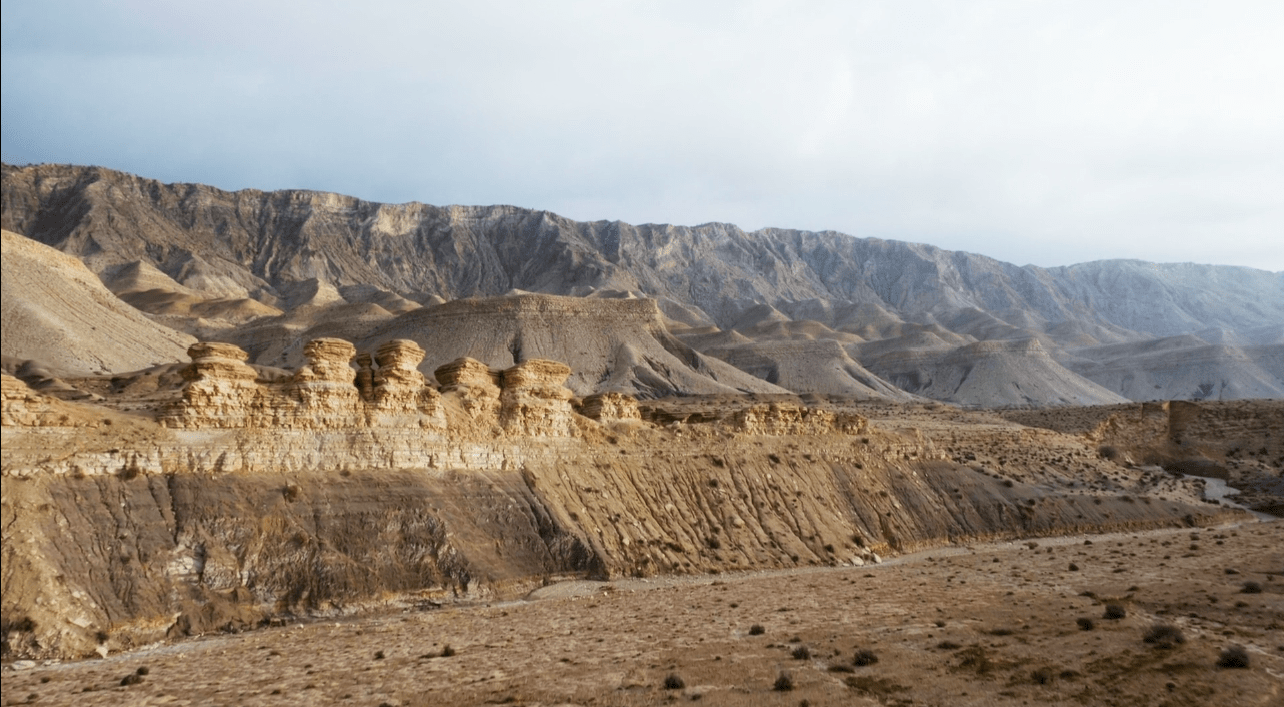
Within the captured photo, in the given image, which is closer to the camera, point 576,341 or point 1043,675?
point 1043,675

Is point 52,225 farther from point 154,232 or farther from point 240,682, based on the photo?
point 240,682

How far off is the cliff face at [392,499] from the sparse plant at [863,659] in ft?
42.8

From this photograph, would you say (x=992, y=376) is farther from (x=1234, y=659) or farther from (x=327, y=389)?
(x=1234, y=659)

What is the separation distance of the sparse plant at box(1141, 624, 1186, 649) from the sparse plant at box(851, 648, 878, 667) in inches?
226

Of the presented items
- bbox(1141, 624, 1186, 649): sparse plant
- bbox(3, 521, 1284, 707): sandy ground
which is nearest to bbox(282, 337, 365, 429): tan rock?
bbox(3, 521, 1284, 707): sandy ground

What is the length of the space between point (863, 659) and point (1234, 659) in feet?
22.2

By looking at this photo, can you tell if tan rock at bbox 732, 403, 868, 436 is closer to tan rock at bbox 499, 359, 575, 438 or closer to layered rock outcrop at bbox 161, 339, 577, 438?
layered rock outcrop at bbox 161, 339, 577, 438

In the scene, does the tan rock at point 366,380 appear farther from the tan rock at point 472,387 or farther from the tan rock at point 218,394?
the tan rock at point 472,387

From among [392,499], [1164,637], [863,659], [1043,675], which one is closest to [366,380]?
[392,499]

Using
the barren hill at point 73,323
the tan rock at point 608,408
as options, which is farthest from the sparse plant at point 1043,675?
the barren hill at point 73,323

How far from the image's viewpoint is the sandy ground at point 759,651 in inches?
655

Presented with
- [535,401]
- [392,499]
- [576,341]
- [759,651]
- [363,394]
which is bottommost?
[759,651]

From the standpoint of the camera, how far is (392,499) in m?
28.2

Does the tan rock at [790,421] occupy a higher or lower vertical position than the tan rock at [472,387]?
lower
